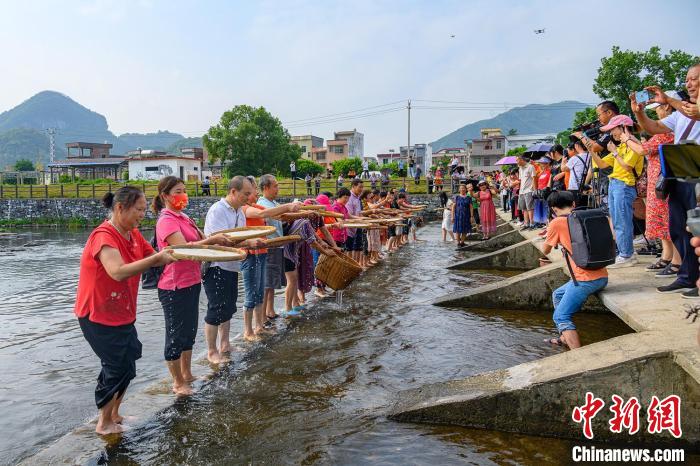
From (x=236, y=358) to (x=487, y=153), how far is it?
76.8m

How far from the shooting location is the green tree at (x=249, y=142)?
5688cm

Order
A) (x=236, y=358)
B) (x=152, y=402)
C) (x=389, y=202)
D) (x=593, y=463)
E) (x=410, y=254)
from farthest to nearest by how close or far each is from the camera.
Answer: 1. (x=389, y=202)
2. (x=410, y=254)
3. (x=236, y=358)
4. (x=152, y=402)
5. (x=593, y=463)

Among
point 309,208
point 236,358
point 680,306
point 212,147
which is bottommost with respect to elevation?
point 236,358

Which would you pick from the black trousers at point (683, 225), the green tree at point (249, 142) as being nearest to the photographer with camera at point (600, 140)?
the black trousers at point (683, 225)

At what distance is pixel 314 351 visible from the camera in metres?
5.78

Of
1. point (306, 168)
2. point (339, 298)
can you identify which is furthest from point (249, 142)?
point (339, 298)

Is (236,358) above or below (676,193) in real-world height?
below

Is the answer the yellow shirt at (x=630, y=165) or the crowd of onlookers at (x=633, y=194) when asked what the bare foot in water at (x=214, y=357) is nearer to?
the crowd of onlookers at (x=633, y=194)

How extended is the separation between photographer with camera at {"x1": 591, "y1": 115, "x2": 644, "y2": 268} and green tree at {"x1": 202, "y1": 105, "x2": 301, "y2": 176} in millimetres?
53057

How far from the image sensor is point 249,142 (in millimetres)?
57219

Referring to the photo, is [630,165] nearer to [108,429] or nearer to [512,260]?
[512,260]

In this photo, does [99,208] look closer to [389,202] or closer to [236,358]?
[389,202]

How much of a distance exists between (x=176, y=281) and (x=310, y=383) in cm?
159

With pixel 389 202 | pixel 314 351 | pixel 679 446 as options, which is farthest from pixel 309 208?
pixel 389 202
